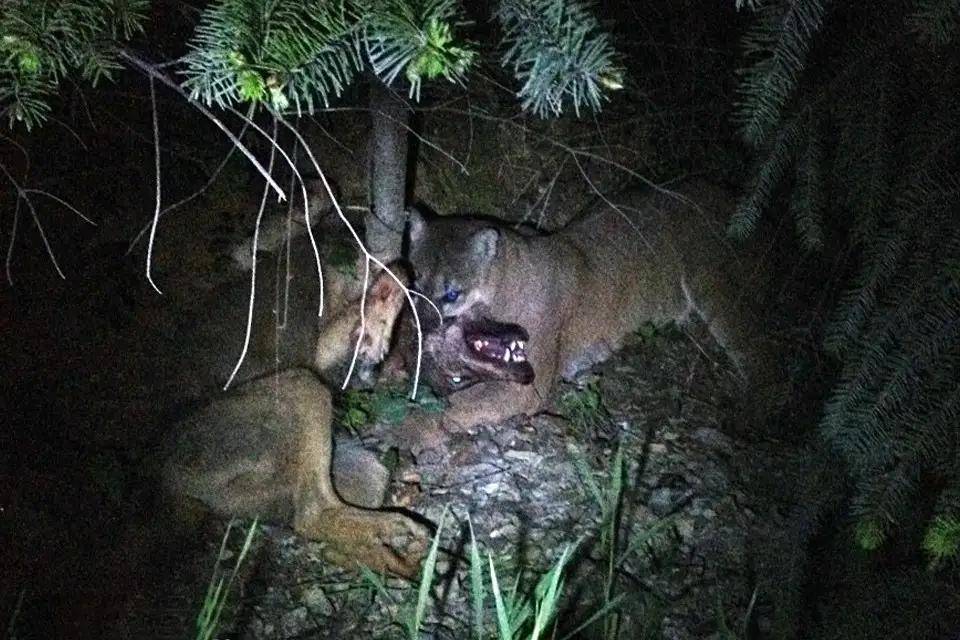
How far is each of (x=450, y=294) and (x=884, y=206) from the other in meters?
2.38

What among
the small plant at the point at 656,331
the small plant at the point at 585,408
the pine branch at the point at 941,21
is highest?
the pine branch at the point at 941,21

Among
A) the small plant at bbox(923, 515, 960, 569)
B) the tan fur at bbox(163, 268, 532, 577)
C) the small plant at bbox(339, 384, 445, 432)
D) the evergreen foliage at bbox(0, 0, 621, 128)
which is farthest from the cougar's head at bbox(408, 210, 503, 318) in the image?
the small plant at bbox(923, 515, 960, 569)

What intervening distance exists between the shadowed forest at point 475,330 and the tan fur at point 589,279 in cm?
2

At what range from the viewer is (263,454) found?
3.55 meters

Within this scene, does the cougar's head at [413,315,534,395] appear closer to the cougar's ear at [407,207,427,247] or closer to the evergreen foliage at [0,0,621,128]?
the cougar's ear at [407,207,427,247]

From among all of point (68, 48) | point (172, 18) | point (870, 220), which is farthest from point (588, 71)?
point (172, 18)

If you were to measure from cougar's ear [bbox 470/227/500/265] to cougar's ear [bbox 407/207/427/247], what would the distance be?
0.96ft

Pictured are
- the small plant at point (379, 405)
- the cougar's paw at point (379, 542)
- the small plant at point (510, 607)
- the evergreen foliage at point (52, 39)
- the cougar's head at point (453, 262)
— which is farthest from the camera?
the cougar's head at point (453, 262)

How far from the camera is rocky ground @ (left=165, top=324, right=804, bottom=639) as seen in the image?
3352mm

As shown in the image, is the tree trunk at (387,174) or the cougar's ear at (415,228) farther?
the cougar's ear at (415,228)

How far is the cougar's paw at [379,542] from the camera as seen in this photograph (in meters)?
3.54

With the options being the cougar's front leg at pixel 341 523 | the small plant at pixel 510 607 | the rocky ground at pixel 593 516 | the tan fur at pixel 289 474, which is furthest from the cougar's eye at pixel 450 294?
the small plant at pixel 510 607

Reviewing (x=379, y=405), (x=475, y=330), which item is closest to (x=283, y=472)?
(x=379, y=405)

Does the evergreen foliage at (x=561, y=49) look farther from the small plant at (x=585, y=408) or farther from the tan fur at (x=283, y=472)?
the small plant at (x=585, y=408)
